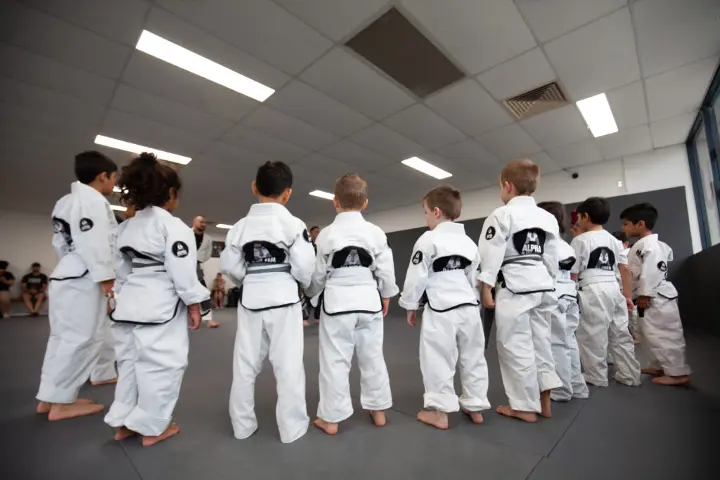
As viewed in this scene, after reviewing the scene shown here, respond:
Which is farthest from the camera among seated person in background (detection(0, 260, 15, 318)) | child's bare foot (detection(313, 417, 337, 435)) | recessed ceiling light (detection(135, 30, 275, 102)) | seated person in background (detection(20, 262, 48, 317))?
seated person in background (detection(20, 262, 48, 317))

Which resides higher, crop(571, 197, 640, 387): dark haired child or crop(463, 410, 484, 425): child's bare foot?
crop(571, 197, 640, 387): dark haired child

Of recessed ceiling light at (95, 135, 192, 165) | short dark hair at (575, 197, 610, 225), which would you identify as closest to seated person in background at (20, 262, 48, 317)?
recessed ceiling light at (95, 135, 192, 165)

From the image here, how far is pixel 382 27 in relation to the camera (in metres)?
2.71

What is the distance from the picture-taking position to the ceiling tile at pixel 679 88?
3.32 metres

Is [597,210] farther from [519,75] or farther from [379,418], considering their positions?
[379,418]

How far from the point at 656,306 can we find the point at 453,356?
194 cm

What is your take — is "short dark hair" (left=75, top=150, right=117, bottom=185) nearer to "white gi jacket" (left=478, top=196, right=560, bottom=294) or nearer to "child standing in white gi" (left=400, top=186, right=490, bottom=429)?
→ "child standing in white gi" (left=400, top=186, right=490, bottom=429)

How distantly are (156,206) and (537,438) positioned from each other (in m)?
2.21

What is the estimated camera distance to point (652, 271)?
2539 mm

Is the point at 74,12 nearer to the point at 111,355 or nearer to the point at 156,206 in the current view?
the point at 156,206

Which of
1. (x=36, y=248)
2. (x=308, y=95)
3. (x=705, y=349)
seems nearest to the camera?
(x=705, y=349)

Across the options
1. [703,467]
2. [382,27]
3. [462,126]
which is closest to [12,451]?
[703,467]

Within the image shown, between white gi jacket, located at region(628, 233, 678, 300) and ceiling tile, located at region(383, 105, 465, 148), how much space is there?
104 inches

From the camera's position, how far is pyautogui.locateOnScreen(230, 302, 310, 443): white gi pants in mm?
1549
